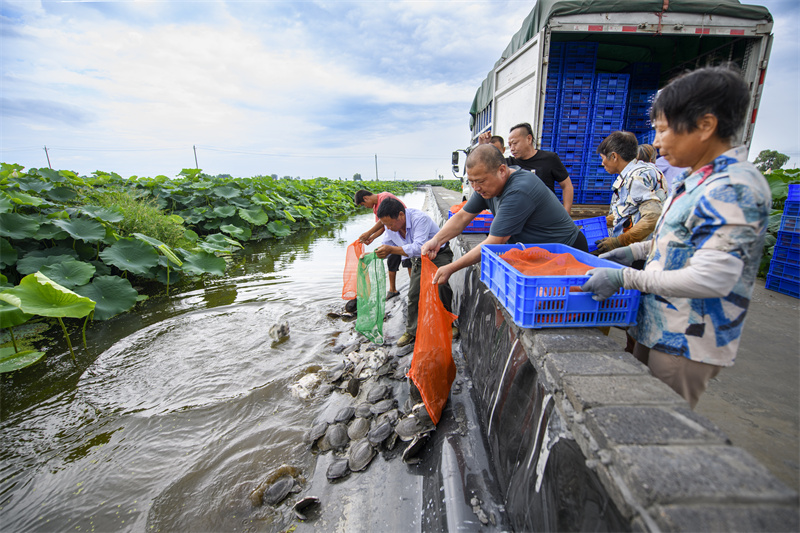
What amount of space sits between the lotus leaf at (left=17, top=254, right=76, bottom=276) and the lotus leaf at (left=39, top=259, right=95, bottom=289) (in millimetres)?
215

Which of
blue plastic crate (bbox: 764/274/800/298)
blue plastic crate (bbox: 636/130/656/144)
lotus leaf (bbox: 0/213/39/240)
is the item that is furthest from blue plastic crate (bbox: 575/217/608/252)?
lotus leaf (bbox: 0/213/39/240)

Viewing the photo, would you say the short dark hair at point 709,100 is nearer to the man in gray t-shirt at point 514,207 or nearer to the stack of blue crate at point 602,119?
the man in gray t-shirt at point 514,207

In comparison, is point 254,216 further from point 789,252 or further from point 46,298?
point 789,252

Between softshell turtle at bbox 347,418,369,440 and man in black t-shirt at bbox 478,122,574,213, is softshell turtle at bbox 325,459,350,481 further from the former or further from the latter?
man in black t-shirt at bbox 478,122,574,213

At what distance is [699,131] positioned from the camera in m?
1.22

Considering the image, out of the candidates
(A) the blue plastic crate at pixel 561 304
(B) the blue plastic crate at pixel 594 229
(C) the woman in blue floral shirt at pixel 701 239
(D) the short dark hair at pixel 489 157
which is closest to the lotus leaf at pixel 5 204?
(D) the short dark hair at pixel 489 157

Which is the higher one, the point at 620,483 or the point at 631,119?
the point at 631,119

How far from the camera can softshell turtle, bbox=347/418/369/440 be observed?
2619mm

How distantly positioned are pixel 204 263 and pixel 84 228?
5.47ft

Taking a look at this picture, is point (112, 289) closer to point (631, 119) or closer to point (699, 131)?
point (699, 131)

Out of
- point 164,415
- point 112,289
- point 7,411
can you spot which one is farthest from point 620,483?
point 112,289

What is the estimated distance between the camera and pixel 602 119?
17.2ft

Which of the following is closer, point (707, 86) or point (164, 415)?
point (707, 86)

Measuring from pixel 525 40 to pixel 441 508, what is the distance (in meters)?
5.95
